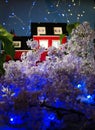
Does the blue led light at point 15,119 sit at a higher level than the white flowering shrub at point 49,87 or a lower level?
lower

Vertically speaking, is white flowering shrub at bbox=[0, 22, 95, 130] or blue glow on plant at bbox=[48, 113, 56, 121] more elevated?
white flowering shrub at bbox=[0, 22, 95, 130]

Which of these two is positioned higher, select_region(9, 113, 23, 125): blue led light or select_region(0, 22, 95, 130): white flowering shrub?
select_region(0, 22, 95, 130): white flowering shrub

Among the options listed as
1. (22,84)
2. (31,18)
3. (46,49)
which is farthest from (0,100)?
(31,18)

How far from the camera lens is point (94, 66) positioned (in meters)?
0.68

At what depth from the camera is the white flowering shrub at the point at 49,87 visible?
60 centimetres

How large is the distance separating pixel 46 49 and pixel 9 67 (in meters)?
0.11

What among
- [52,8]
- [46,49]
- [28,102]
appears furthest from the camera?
[52,8]

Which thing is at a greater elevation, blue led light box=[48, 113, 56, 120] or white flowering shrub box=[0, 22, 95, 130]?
white flowering shrub box=[0, 22, 95, 130]

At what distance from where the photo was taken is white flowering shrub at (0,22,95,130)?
0.60 metres

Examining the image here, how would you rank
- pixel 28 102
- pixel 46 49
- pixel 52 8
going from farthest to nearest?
pixel 52 8 → pixel 46 49 → pixel 28 102

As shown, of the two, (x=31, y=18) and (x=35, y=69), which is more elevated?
(x=31, y=18)

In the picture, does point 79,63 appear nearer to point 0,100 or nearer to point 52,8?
point 0,100

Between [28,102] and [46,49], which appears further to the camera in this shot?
[46,49]

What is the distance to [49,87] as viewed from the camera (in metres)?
0.61
